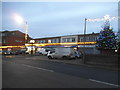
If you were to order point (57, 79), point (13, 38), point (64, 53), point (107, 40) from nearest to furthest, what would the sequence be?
point (57, 79)
point (107, 40)
point (64, 53)
point (13, 38)

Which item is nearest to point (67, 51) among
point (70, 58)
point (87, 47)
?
point (70, 58)

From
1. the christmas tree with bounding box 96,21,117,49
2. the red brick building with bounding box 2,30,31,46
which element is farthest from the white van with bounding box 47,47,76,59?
the red brick building with bounding box 2,30,31,46

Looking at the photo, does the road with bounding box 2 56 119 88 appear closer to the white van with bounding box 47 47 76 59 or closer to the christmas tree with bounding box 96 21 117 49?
the christmas tree with bounding box 96 21 117 49

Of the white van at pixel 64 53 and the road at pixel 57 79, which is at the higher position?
the white van at pixel 64 53

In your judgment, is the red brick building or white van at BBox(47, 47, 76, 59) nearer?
white van at BBox(47, 47, 76, 59)

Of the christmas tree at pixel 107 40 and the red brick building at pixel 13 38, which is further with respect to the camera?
the red brick building at pixel 13 38

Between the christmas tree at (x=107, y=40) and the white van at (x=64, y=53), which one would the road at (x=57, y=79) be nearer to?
the christmas tree at (x=107, y=40)

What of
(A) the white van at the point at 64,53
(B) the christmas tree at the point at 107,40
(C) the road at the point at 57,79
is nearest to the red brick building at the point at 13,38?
(A) the white van at the point at 64,53

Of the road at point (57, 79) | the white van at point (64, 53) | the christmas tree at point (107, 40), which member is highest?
the christmas tree at point (107, 40)

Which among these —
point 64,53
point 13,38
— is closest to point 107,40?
point 64,53

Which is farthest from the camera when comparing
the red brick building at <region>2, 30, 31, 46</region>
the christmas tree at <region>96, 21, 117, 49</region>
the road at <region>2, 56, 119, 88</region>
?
the red brick building at <region>2, 30, 31, 46</region>

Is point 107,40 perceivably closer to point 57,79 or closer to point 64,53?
point 64,53

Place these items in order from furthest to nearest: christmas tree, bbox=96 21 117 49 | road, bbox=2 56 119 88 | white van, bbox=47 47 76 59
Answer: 1. white van, bbox=47 47 76 59
2. christmas tree, bbox=96 21 117 49
3. road, bbox=2 56 119 88

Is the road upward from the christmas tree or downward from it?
downward
